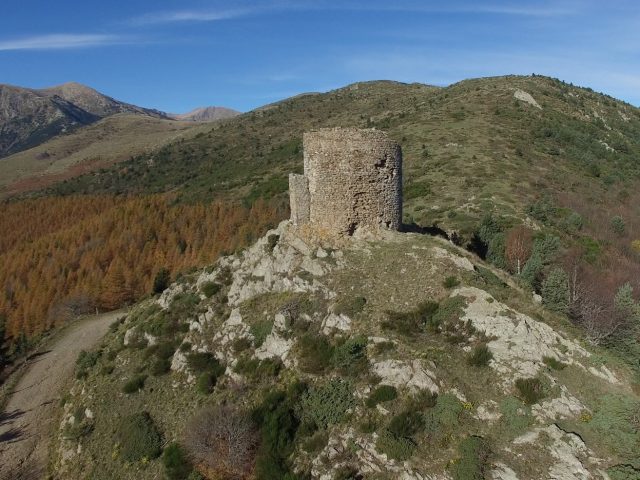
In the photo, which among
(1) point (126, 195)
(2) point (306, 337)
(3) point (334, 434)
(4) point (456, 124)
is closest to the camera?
(3) point (334, 434)

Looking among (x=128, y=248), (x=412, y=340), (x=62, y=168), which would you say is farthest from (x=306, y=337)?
(x=62, y=168)

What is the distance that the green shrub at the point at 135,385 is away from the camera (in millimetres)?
19844

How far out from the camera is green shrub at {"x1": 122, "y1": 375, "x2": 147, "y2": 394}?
19.8 m

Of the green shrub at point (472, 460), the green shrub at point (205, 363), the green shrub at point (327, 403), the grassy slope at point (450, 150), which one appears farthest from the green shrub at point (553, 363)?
the grassy slope at point (450, 150)

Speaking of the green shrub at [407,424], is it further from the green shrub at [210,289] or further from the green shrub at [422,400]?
the green shrub at [210,289]

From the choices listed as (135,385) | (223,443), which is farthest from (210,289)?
(223,443)

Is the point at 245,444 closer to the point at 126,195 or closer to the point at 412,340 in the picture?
the point at 412,340

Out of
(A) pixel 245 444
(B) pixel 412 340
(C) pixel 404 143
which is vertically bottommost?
(A) pixel 245 444

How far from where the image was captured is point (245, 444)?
14188 millimetres

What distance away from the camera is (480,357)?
14.1m

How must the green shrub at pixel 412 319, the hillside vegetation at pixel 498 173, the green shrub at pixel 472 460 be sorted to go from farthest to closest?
the hillside vegetation at pixel 498 173, the green shrub at pixel 412 319, the green shrub at pixel 472 460

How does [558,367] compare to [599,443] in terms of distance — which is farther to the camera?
[558,367]

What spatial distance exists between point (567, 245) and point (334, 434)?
114 ft

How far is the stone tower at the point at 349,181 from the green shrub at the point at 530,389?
9.09 meters
